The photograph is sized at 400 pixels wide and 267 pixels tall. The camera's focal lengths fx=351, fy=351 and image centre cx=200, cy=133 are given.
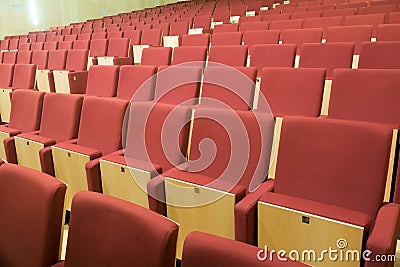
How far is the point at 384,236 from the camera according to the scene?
12.9 inches

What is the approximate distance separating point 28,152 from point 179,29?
1.22m

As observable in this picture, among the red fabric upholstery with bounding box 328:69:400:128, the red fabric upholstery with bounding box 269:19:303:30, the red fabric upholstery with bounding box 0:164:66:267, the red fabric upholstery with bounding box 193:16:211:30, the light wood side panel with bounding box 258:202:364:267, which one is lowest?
the light wood side panel with bounding box 258:202:364:267

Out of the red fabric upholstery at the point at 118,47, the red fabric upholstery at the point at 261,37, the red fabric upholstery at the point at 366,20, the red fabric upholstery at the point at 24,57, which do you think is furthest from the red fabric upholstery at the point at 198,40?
the red fabric upholstery at the point at 24,57

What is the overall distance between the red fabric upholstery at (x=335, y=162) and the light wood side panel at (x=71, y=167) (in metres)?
0.33

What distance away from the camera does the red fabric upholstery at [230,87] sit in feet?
2.49

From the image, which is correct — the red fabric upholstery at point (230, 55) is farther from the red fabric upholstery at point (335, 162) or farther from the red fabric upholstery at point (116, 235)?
the red fabric upholstery at point (116, 235)

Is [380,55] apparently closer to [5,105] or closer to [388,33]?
[388,33]

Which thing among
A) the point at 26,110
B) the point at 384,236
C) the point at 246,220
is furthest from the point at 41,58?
the point at 384,236

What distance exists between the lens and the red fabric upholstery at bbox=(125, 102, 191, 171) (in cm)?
57

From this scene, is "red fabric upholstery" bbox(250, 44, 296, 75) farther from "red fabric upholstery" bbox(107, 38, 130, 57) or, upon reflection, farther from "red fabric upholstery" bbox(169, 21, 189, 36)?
"red fabric upholstery" bbox(169, 21, 189, 36)

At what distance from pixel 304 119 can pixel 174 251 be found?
29cm

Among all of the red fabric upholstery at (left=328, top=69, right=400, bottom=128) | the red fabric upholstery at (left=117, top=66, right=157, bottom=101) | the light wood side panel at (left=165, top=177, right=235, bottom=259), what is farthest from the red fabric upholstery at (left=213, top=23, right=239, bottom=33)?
the light wood side panel at (left=165, top=177, right=235, bottom=259)

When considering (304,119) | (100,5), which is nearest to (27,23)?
(100,5)

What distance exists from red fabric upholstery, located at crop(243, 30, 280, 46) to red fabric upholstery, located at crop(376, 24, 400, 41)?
0.30 meters
